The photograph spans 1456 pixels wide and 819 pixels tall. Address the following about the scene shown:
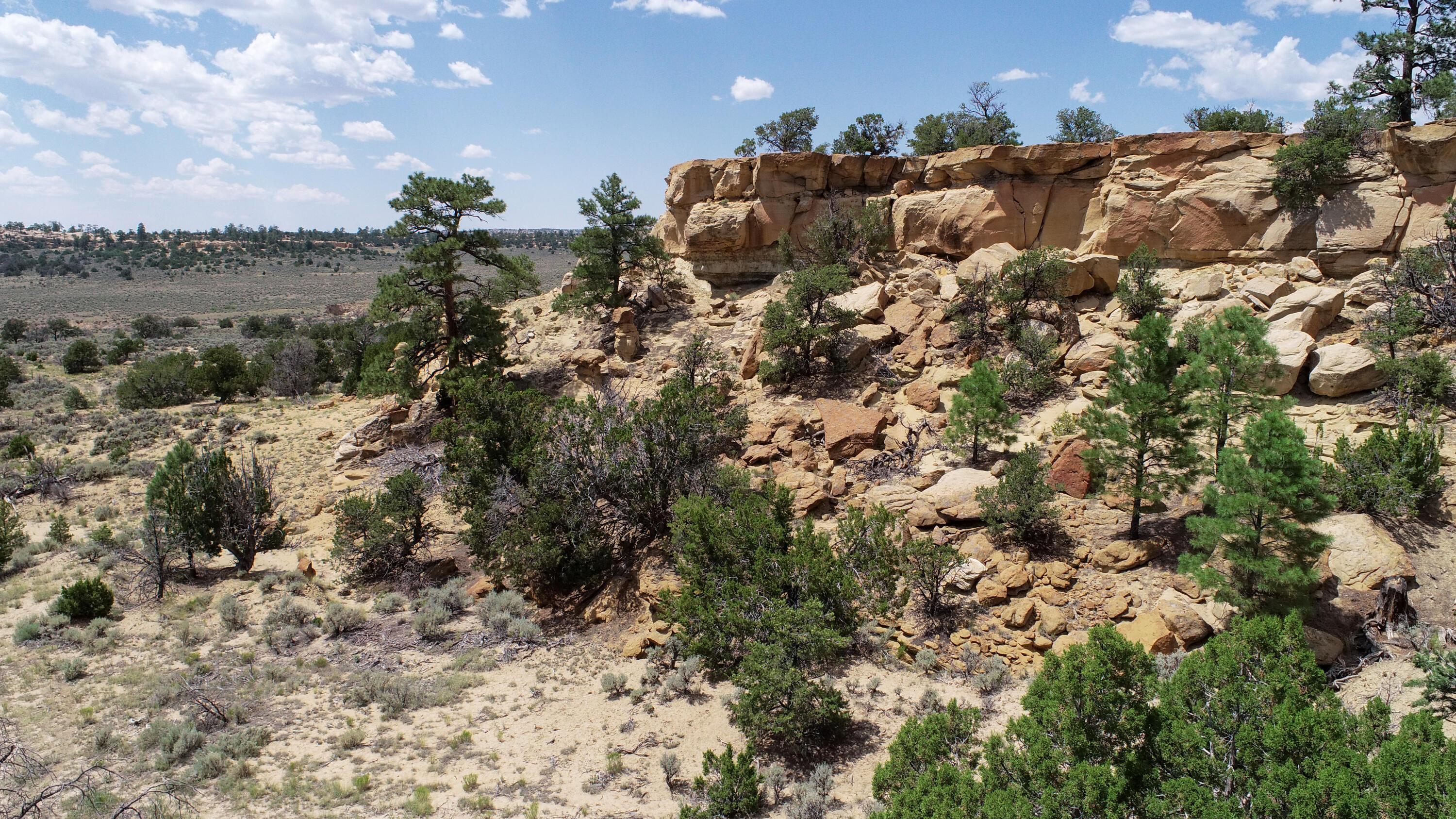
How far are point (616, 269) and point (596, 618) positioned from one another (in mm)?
14528

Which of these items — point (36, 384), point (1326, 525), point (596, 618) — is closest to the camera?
point (1326, 525)

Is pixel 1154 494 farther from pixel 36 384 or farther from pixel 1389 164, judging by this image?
pixel 36 384

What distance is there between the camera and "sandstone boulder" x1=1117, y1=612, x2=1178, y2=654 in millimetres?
10195

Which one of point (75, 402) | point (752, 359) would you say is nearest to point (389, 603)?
point (752, 359)

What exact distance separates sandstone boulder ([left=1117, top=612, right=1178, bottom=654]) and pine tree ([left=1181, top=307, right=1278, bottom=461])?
2.85m

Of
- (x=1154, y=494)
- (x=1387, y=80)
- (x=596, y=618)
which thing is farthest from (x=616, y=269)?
(x=1387, y=80)

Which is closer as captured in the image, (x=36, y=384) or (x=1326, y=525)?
(x=1326, y=525)

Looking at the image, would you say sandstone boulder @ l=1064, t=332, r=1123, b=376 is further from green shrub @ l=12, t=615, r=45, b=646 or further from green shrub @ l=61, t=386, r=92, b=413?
green shrub @ l=61, t=386, r=92, b=413

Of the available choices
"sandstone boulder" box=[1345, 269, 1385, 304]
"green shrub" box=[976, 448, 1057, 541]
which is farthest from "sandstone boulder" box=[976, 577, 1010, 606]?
"sandstone boulder" box=[1345, 269, 1385, 304]

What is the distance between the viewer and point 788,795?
30.3ft

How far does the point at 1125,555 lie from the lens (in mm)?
11953

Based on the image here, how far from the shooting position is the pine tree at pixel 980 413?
1456 cm

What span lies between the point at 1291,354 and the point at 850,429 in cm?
909

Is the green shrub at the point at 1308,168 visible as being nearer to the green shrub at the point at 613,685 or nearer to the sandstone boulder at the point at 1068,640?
the sandstone boulder at the point at 1068,640
